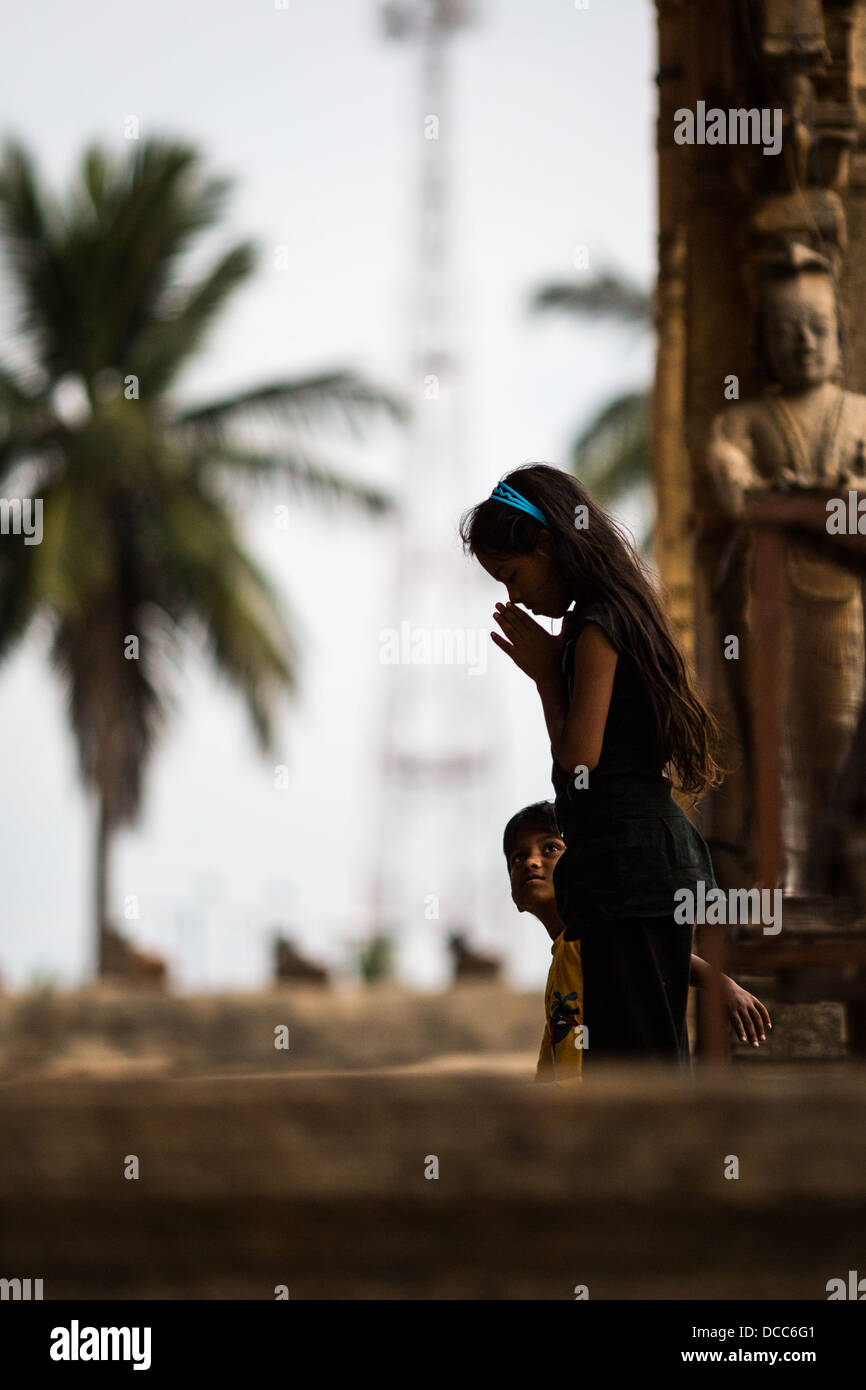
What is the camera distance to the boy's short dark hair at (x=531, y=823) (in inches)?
120

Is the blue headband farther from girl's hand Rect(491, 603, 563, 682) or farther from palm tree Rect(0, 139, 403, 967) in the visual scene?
palm tree Rect(0, 139, 403, 967)

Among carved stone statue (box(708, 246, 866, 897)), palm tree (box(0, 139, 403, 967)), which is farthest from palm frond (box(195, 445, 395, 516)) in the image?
carved stone statue (box(708, 246, 866, 897))

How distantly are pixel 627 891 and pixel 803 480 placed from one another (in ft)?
14.0

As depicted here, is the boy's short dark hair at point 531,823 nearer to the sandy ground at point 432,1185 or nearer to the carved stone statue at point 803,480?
the sandy ground at point 432,1185

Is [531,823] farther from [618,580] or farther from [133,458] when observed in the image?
[133,458]

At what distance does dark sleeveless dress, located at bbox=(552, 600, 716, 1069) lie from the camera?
249 cm

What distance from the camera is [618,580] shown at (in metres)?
2.61

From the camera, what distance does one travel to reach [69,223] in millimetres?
23219

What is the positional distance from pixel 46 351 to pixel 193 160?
274cm

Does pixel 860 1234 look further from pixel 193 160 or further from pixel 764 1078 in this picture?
pixel 193 160

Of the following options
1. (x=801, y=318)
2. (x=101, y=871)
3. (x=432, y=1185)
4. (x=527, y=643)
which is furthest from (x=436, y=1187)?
(x=101, y=871)

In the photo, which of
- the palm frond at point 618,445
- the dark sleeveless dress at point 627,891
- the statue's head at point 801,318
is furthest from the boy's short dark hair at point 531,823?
the palm frond at point 618,445

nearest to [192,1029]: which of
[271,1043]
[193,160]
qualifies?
[271,1043]

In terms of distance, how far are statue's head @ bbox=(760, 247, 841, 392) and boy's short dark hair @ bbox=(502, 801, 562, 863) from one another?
13.1 ft
